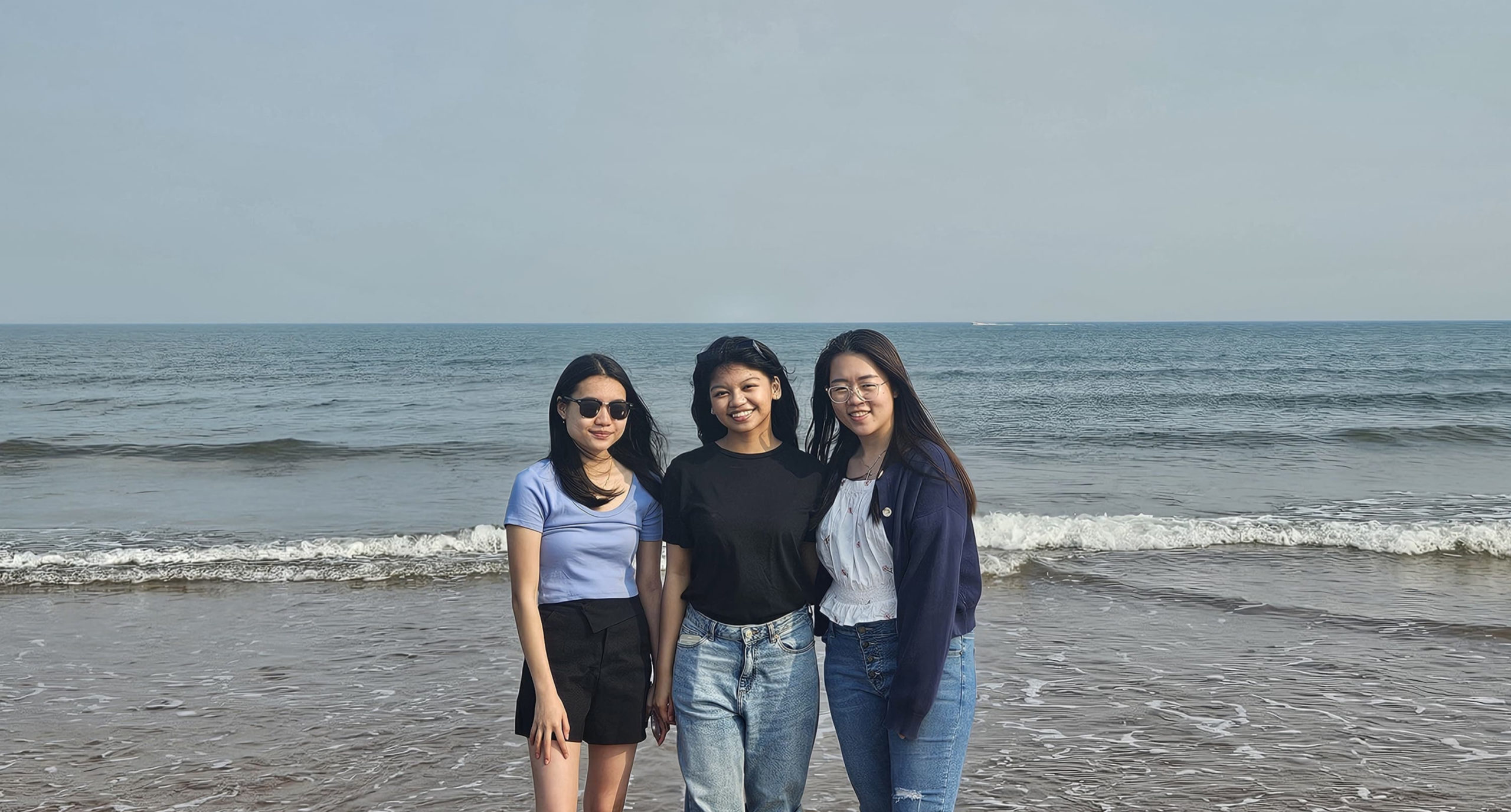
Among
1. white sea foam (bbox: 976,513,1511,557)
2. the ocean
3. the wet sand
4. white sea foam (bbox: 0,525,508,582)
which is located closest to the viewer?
the wet sand

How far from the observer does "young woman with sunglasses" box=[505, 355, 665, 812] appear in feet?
9.32

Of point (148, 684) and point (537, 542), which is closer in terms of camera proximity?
point (537, 542)

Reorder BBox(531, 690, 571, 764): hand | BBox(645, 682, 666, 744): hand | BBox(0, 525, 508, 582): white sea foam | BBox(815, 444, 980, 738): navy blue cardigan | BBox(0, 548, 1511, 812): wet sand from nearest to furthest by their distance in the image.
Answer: BBox(815, 444, 980, 738): navy blue cardigan
BBox(531, 690, 571, 764): hand
BBox(645, 682, 666, 744): hand
BBox(0, 548, 1511, 812): wet sand
BBox(0, 525, 508, 582): white sea foam

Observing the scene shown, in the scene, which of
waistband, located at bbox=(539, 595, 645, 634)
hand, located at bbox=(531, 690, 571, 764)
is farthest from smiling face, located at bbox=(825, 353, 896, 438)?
hand, located at bbox=(531, 690, 571, 764)

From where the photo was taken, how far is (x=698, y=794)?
8.80 ft

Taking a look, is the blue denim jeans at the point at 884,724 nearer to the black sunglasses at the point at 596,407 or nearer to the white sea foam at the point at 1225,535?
the black sunglasses at the point at 596,407

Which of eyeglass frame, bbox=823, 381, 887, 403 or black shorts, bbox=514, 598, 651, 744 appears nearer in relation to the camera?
eyeglass frame, bbox=823, 381, 887, 403

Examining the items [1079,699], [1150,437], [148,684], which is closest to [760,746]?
[1079,699]

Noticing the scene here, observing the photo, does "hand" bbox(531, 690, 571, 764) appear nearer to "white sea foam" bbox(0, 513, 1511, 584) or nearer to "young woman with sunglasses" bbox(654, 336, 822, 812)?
"young woman with sunglasses" bbox(654, 336, 822, 812)

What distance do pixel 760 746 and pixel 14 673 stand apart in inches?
219

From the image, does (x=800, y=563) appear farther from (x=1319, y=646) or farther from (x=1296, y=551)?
(x=1296, y=551)

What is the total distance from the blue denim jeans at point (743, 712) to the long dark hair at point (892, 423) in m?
0.44

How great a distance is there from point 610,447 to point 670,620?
0.57m

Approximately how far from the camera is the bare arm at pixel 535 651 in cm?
280
